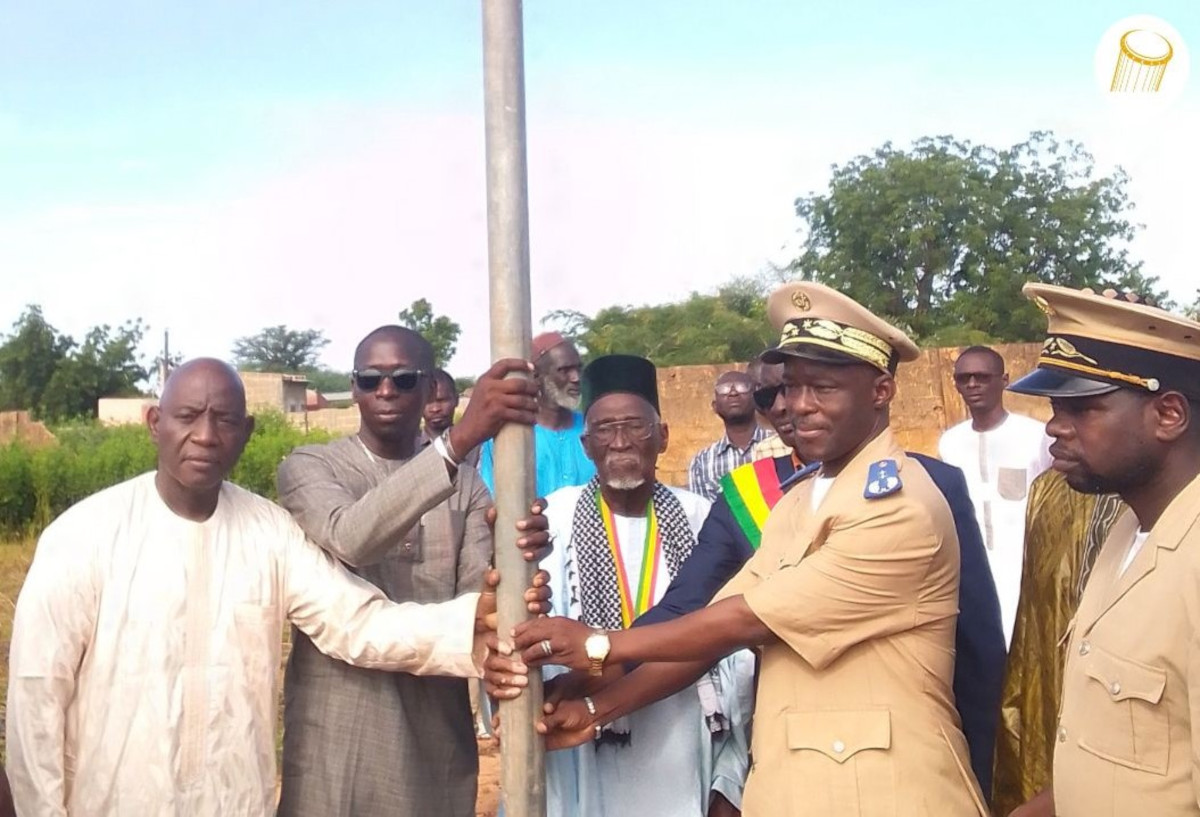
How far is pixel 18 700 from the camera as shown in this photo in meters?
2.72

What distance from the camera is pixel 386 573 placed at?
3.31 meters

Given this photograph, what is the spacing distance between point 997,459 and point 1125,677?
15.3ft

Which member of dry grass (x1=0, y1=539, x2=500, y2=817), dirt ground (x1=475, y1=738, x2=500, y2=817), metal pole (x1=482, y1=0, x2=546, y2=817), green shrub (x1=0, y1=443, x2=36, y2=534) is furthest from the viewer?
green shrub (x1=0, y1=443, x2=36, y2=534)

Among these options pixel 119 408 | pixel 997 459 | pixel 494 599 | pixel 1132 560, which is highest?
pixel 119 408

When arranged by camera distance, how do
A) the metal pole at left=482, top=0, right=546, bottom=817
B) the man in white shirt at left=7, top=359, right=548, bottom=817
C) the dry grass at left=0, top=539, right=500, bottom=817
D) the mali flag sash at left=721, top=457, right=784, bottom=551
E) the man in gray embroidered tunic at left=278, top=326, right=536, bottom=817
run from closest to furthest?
the metal pole at left=482, top=0, right=546, bottom=817 < the man in white shirt at left=7, top=359, right=548, bottom=817 < the man in gray embroidered tunic at left=278, top=326, right=536, bottom=817 < the mali flag sash at left=721, top=457, right=784, bottom=551 < the dry grass at left=0, top=539, right=500, bottom=817

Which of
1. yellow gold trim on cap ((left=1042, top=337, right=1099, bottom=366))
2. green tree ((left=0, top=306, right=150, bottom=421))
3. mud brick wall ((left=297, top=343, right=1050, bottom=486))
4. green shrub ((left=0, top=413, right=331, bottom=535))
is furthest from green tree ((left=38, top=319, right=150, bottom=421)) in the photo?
yellow gold trim on cap ((left=1042, top=337, right=1099, bottom=366))

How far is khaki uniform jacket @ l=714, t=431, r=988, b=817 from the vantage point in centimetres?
259

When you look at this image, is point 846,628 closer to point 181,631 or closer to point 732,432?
point 181,631

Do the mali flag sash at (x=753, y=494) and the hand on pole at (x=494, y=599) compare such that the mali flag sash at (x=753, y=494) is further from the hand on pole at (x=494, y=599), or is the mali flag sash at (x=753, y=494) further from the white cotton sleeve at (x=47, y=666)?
the white cotton sleeve at (x=47, y=666)

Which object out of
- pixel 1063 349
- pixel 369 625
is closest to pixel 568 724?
pixel 369 625

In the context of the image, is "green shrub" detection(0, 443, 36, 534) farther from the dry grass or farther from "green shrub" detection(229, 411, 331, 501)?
"green shrub" detection(229, 411, 331, 501)

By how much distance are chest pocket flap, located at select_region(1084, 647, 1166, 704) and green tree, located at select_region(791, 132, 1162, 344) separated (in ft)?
80.6

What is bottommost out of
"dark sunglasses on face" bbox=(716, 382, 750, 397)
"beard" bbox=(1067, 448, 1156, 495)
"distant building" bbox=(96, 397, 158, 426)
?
"beard" bbox=(1067, 448, 1156, 495)

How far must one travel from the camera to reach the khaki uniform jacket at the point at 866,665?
2590 millimetres
